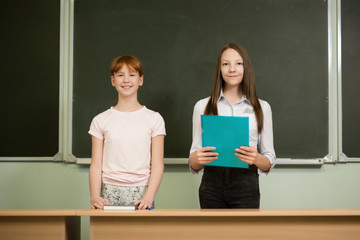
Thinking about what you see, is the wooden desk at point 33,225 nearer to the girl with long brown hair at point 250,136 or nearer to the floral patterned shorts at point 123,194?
the floral patterned shorts at point 123,194

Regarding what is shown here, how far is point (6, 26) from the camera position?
2.62 meters

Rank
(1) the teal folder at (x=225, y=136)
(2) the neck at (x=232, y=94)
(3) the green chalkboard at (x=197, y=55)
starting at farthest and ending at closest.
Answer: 1. (3) the green chalkboard at (x=197, y=55)
2. (2) the neck at (x=232, y=94)
3. (1) the teal folder at (x=225, y=136)

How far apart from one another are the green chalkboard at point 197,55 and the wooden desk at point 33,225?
3.99ft

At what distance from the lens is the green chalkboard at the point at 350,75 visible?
2590 mm

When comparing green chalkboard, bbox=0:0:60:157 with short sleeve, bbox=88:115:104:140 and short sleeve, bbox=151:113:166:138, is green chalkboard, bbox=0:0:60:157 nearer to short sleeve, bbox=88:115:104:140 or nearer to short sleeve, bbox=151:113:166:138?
short sleeve, bbox=88:115:104:140

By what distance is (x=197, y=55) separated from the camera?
258 centimetres

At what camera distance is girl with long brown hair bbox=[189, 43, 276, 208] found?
5.63ft

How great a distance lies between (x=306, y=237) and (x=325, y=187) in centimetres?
138

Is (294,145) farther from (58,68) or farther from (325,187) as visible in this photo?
(58,68)

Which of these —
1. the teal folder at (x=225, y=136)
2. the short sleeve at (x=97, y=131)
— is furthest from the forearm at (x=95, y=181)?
the teal folder at (x=225, y=136)

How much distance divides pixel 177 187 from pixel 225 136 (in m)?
1.11

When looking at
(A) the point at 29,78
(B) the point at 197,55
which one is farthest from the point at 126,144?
(A) the point at 29,78

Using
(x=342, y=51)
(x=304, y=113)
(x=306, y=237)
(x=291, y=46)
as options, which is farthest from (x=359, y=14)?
(x=306, y=237)

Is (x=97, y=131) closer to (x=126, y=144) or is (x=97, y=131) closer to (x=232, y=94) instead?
(x=126, y=144)
